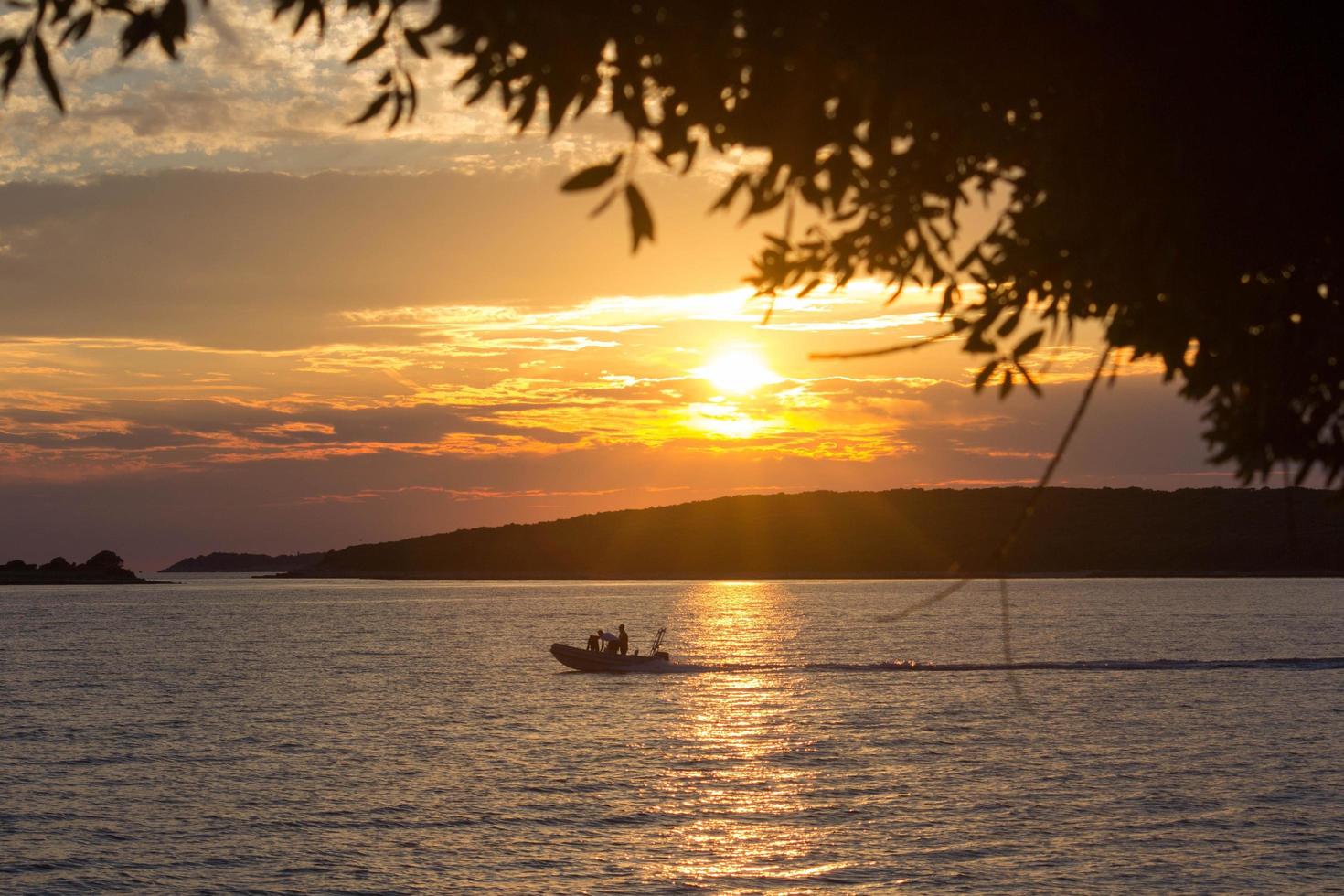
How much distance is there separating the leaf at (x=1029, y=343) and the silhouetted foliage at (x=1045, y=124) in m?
0.01

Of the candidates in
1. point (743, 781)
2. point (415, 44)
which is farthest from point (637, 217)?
point (743, 781)

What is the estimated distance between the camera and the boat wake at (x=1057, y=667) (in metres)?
78.2

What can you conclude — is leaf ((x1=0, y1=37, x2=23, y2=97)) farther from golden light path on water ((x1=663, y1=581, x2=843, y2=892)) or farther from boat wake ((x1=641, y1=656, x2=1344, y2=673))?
boat wake ((x1=641, y1=656, x2=1344, y2=673))

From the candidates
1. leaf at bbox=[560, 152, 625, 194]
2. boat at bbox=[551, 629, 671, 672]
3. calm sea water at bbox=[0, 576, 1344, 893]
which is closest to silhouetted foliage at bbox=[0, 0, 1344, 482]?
leaf at bbox=[560, 152, 625, 194]

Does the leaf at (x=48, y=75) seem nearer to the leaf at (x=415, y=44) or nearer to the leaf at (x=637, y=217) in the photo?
the leaf at (x=415, y=44)

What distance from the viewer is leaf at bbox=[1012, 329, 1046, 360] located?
7473mm

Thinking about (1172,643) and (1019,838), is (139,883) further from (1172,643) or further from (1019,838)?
(1172,643)

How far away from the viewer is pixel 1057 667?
79.8 metres

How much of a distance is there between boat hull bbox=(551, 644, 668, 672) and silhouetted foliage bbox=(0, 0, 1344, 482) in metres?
70.3

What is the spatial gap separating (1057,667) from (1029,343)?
76556mm

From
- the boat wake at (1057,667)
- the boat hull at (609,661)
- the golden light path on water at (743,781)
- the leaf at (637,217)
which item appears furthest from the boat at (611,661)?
the leaf at (637,217)

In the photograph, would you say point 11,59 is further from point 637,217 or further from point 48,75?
point 637,217

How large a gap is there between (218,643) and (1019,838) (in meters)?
94.2

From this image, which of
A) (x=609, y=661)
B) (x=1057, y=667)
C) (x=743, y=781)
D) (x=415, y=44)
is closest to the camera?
(x=415, y=44)
